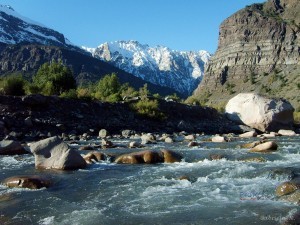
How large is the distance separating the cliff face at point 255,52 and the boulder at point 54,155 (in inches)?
4853

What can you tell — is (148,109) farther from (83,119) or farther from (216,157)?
(216,157)

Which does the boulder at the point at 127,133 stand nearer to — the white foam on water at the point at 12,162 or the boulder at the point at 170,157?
the white foam on water at the point at 12,162

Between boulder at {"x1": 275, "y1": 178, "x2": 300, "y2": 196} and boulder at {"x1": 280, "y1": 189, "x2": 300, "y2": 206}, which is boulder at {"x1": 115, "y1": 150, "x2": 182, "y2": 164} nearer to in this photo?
boulder at {"x1": 275, "y1": 178, "x2": 300, "y2": 196}

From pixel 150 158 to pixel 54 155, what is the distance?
4.59 metres

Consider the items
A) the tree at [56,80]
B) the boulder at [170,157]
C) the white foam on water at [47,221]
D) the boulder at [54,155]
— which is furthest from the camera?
the tree at [56,80]

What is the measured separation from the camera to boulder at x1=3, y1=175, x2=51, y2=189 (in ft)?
45.7

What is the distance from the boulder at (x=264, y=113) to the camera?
1896 inches

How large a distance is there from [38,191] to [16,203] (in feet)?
5.47

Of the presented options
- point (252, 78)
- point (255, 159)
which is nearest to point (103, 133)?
point (255, 159)

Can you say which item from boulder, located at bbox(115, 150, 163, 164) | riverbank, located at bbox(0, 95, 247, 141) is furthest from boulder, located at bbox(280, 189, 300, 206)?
riverbank, located at bbox(0, 95, 247, 141)

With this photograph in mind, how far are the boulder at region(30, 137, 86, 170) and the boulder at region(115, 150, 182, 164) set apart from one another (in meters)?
2.68

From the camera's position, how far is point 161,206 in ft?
37.4

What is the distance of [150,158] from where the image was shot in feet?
63.7

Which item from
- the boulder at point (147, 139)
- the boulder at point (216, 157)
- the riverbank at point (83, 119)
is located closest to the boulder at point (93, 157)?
the boulder at point (216, 157)
